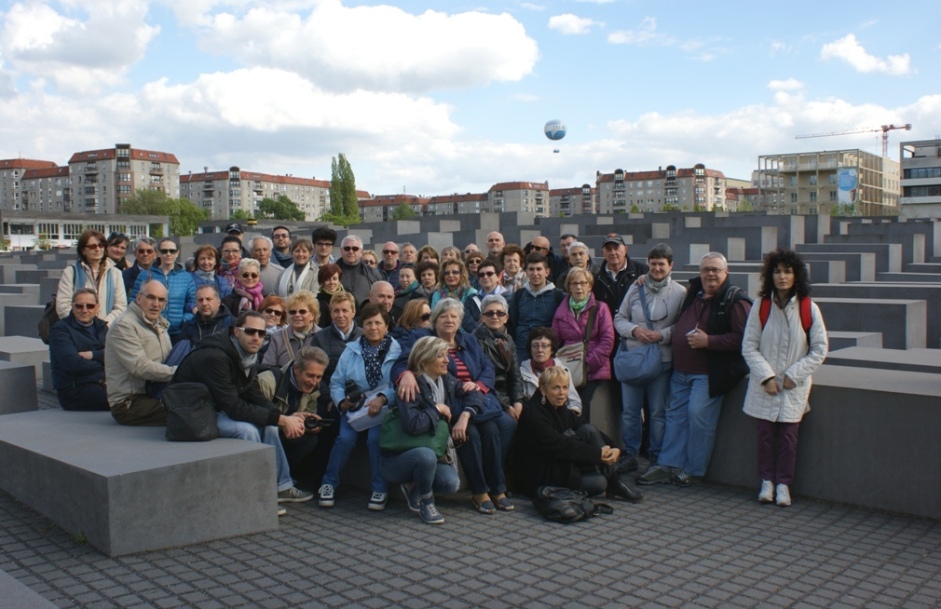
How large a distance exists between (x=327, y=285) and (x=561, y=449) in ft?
10.1

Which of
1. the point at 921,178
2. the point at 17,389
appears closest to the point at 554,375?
the point at 17,389

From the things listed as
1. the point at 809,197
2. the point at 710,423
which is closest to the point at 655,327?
the point at 710,423

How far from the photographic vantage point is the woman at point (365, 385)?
6.64 m

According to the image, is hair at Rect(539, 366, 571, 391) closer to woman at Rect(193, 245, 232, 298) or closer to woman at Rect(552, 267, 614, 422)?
woman at Rect(552, 267, 614, 422)

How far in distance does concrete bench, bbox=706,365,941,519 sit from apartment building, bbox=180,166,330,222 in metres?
176

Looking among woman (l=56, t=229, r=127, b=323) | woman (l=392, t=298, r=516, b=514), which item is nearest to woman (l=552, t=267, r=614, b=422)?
woman (l=392, t=298, r=516, b=514)

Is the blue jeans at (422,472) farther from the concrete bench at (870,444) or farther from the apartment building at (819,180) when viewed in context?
the apartment building at (819,180)

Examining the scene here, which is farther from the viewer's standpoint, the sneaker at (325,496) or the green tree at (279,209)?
the green tree at (279,209)

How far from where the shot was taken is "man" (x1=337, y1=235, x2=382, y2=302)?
9.23m

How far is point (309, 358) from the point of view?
6820mm

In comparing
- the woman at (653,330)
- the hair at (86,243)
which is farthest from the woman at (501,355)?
the hair at (86,243)

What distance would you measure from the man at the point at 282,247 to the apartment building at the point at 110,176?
160 m

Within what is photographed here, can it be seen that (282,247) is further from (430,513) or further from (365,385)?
(430,513)

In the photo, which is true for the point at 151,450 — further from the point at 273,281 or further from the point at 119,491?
the point at 273,281
